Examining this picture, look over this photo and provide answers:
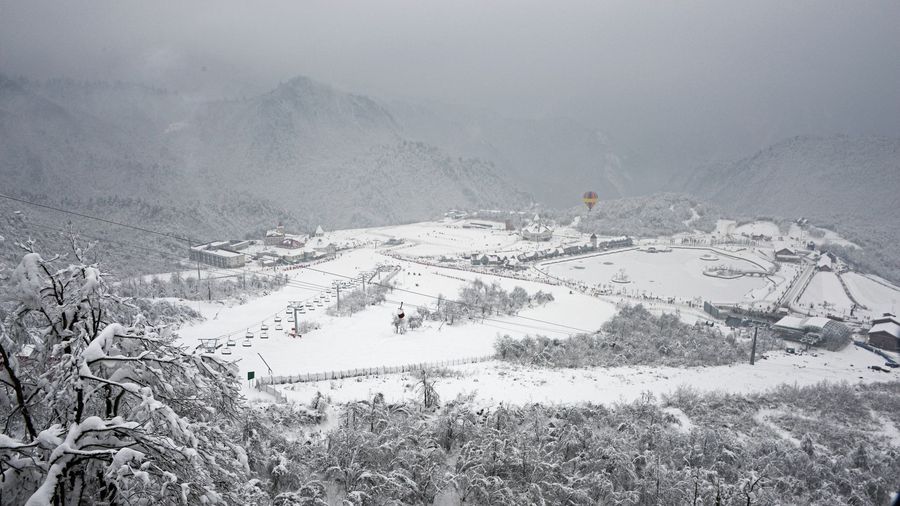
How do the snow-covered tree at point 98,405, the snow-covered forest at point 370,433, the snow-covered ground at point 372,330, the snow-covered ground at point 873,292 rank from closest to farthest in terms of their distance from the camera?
the snow-covered tree at point 98,405 → the snow-covered forest at point 370,433 → the snow-covered ground at point 372,330 → the snow-covered ground at point 873,292

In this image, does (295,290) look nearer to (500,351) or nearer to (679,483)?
(500,351)

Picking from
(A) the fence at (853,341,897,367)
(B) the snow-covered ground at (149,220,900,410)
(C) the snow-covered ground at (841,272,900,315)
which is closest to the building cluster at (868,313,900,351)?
(A) the fence at (853,341,897,367)

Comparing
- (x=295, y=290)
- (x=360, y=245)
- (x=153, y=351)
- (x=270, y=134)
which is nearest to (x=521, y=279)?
(x=295, y=290)

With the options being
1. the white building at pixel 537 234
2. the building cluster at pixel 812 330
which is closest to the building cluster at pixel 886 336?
the building cluster at pixel 812 330

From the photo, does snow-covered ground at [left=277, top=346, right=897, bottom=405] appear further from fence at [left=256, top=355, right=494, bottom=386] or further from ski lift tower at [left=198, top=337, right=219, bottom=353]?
ski lift tower at [left=198, top=337, right=219, bottom=353]

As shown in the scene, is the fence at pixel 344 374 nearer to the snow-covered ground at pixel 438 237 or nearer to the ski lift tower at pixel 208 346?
the ski lift tower at pixel 208 346

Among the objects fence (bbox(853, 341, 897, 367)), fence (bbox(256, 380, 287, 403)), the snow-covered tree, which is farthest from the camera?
fence (bbox(853, 341, 897, 367))

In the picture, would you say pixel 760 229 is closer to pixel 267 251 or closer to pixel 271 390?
pixel 267 251
